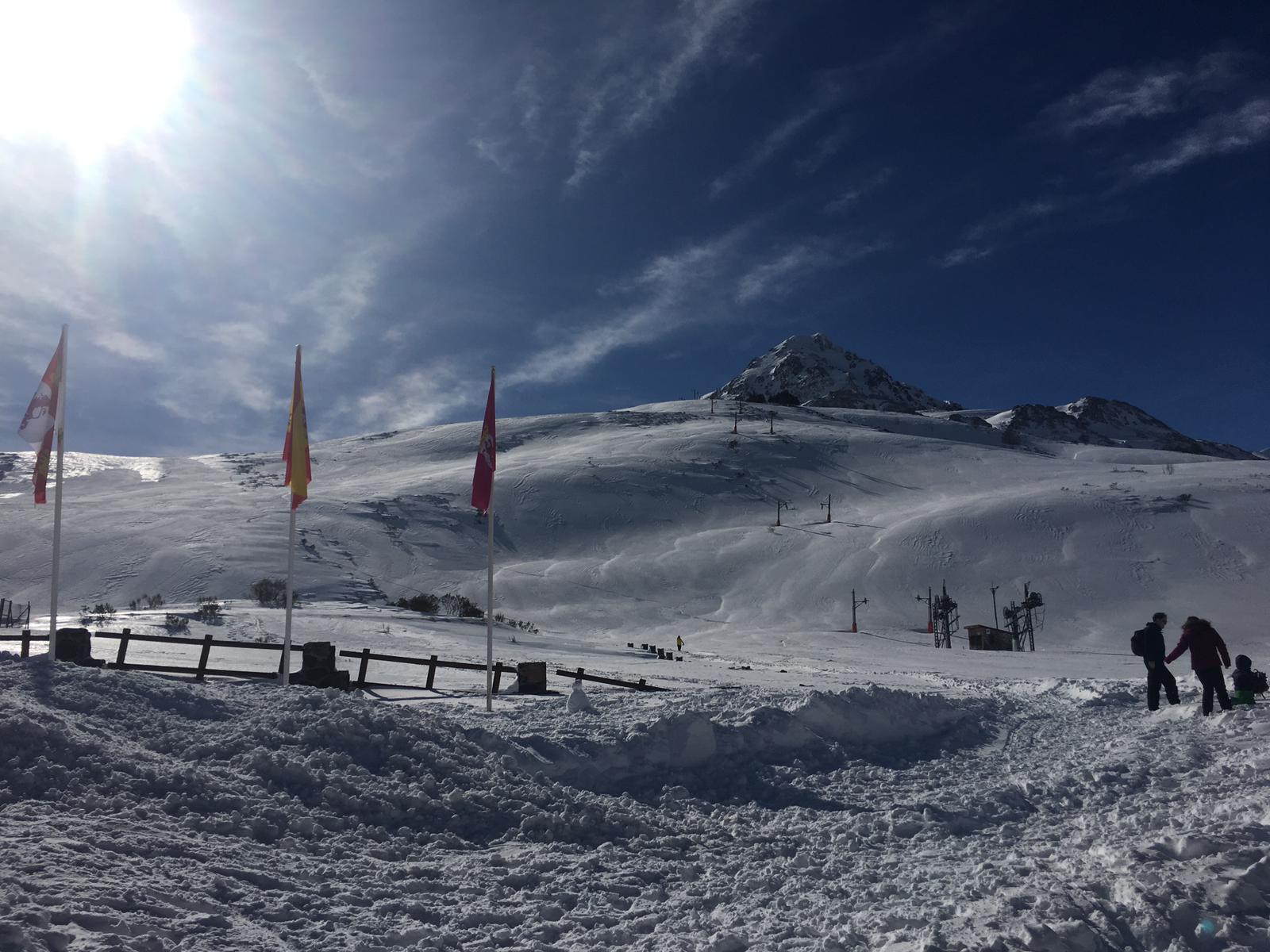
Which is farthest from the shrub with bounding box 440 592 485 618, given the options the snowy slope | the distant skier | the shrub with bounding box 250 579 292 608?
the distant skier

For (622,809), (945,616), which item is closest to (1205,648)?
(622,809)

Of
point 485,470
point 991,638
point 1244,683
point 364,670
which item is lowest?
point 991,638

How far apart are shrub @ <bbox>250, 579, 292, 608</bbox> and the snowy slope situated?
80.1 inches

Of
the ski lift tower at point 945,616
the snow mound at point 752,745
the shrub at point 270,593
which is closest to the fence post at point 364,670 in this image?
the snow mound at point 752,745

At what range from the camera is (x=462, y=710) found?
13188 millimetres

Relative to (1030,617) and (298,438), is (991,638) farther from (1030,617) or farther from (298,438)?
(298,438)

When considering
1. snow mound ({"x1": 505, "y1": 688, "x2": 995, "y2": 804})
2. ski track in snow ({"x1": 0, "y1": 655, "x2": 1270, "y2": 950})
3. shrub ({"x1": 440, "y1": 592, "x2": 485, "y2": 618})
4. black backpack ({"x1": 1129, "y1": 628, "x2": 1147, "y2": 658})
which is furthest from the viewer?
shrub ({"x1": 440, "y1": 592, "x2": 485, "y2": 618})

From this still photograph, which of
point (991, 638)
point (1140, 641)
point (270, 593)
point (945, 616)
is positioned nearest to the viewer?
point (1140, 641)

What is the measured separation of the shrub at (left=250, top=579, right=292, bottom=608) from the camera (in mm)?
40156

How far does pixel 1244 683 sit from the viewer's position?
13172 millimetres

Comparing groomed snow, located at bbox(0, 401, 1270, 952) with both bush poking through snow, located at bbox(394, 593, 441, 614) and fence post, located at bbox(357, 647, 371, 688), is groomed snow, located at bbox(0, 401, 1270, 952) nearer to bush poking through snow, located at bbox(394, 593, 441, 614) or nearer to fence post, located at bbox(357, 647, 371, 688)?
fence post, located at bbox(357, 647, 371, 688)

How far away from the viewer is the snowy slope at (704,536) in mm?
49719

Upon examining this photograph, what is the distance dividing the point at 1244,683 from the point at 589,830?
36.5ft

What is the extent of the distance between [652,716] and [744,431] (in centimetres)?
9673
